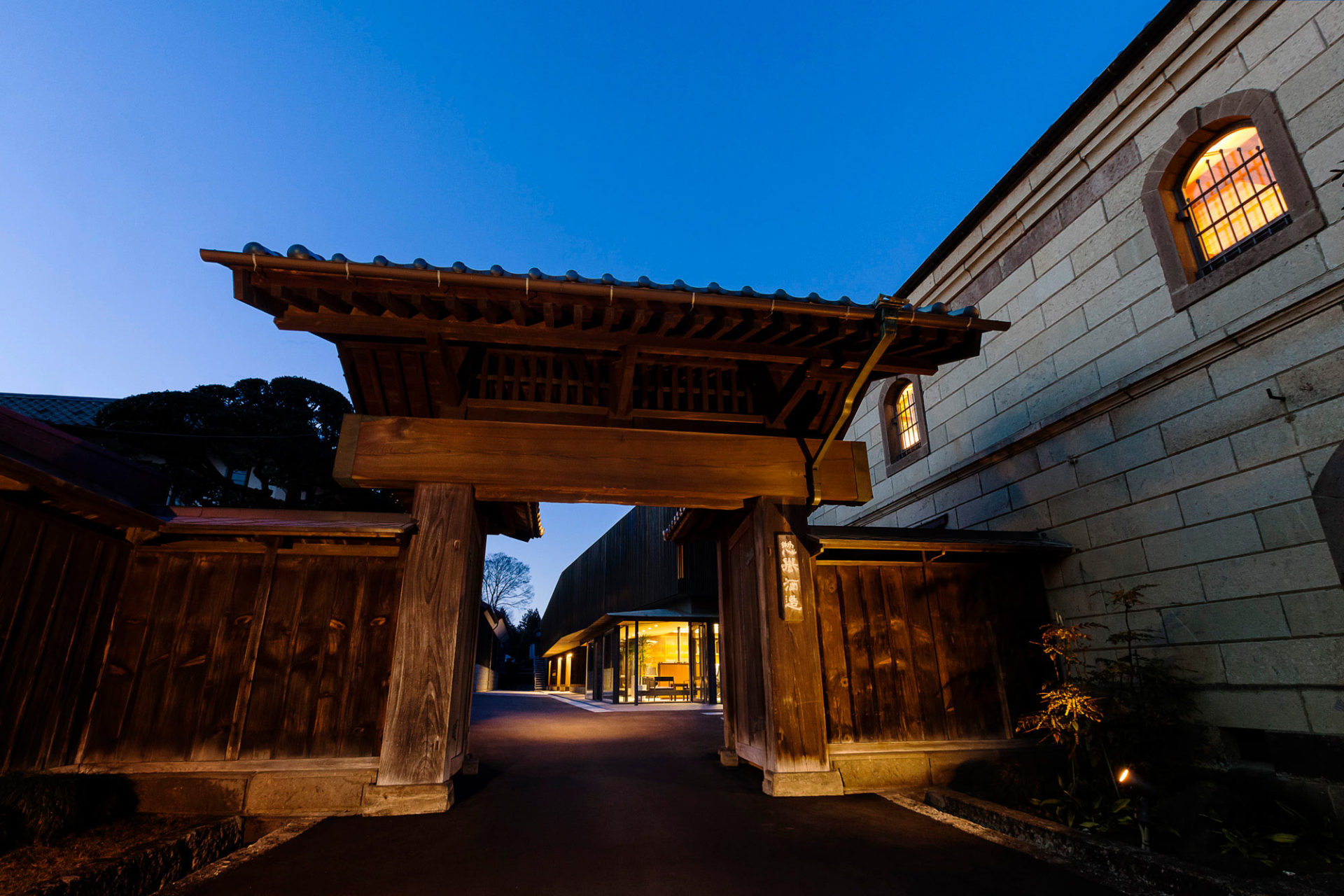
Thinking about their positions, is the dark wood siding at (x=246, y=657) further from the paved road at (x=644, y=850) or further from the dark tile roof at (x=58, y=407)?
the dark tile roof at (x=58, y=407)

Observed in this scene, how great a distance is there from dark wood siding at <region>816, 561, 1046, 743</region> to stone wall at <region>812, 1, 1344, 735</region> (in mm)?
1194

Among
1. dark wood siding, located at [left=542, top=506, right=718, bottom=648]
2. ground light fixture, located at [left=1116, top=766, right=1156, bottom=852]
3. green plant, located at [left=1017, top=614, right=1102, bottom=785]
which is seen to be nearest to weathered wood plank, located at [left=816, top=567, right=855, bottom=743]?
green plant, located at [left=1017, top=614, right=1102, bottom=785]

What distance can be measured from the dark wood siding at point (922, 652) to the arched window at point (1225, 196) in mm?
4090

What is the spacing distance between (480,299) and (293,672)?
414cm

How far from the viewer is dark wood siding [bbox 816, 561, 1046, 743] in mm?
6734

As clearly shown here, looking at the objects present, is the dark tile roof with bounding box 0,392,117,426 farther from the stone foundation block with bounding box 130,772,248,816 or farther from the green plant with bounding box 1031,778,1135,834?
the green plant with bounding box 1031,778,1135,834

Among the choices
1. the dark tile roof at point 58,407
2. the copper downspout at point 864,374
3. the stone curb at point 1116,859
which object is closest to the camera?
the stone curb at point 1116,859

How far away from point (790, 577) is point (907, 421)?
7.02 meters

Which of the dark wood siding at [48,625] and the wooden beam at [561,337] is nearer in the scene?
the dark wood siding at [48,625]

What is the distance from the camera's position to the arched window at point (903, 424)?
11.5 metres

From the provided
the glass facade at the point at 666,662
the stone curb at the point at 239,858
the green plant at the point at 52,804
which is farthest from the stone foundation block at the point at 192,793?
the glass facade at the point at 666,662

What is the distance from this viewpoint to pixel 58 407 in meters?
19.1

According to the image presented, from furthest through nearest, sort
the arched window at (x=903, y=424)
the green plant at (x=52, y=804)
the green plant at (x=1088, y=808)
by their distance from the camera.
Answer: the arched window at (x=903, y=424) → the green plant at (x=1088, y=808) → the green plant at (x=52, y=804)

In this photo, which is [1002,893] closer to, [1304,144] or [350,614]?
[350,614]
